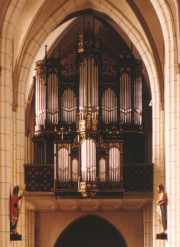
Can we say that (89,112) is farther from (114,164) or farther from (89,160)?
(114,164)

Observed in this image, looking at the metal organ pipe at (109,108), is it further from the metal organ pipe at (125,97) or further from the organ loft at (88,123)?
the metal organ pipe at (125,97)

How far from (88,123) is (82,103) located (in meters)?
1.31

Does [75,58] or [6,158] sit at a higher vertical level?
[75,58]

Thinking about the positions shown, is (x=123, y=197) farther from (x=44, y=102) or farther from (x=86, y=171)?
(x=44, y=102)

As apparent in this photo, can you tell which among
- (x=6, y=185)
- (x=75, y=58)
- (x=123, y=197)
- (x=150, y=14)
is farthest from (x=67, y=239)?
(x=6, y=185)

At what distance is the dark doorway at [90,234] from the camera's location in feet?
105

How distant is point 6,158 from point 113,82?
356 inches

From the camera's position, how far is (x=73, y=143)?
90.0 ft

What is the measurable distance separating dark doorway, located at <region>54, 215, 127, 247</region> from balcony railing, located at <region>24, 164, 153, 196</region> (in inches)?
174

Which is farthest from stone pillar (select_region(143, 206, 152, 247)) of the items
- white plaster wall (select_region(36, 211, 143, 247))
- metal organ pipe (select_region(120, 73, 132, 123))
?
metal organ pipe (select_region(120, 73, 132, 123))

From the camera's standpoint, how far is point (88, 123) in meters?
27.2

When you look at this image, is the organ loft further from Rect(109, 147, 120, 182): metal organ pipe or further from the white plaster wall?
the white plaster wall

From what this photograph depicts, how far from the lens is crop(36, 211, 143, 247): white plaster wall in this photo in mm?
31594

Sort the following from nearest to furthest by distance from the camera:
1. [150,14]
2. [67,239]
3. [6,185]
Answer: [6,185]
[150,14]
[67,239]
